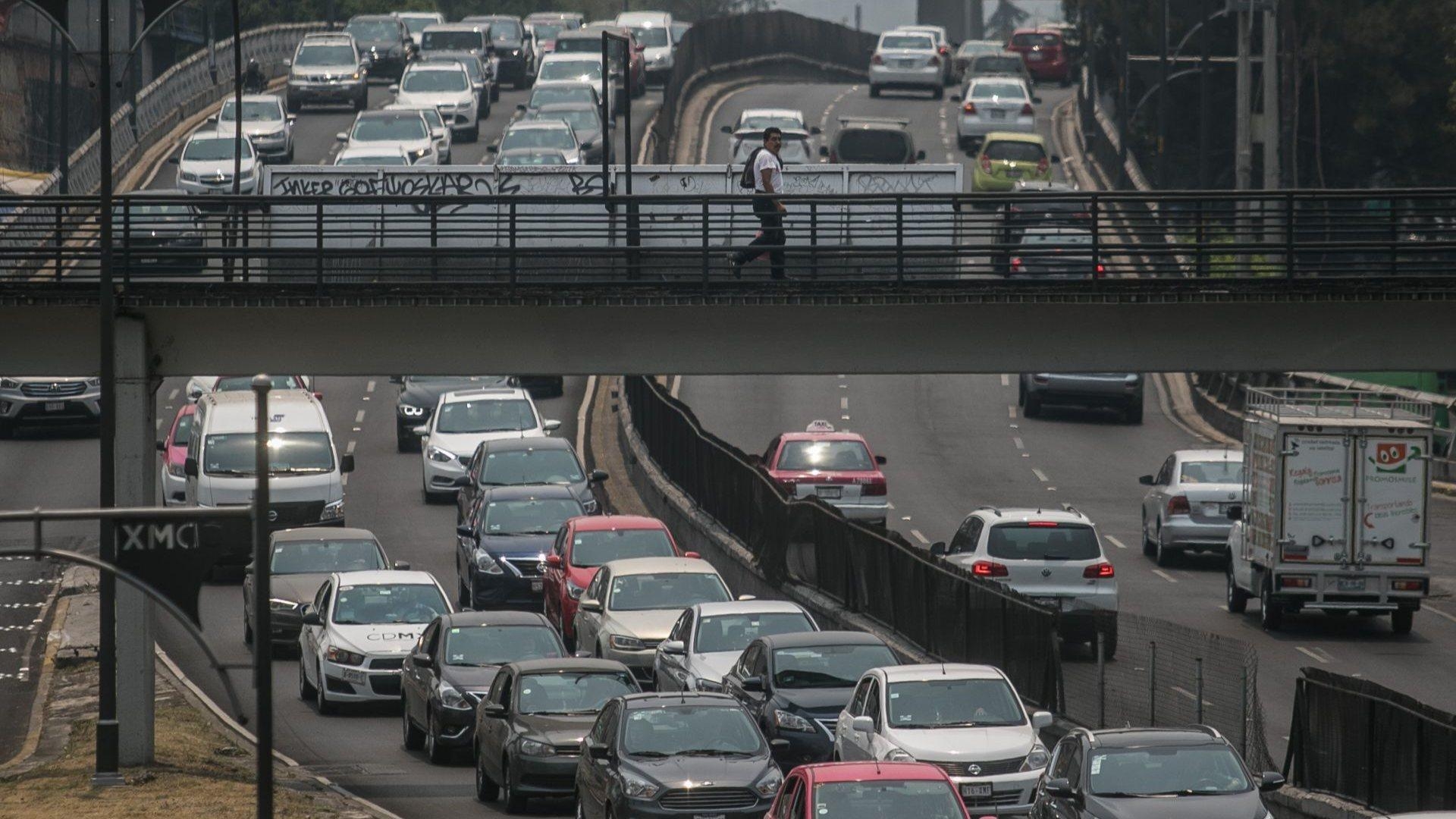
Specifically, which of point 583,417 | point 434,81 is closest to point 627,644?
point 583,417

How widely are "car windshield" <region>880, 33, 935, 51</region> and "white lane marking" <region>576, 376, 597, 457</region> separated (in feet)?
121

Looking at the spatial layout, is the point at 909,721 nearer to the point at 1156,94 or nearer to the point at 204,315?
the point at 204,315

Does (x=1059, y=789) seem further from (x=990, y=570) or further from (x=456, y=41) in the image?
(x=456, y=41)

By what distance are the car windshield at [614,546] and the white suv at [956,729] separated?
9375mm

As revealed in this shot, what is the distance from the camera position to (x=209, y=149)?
55.4 metres

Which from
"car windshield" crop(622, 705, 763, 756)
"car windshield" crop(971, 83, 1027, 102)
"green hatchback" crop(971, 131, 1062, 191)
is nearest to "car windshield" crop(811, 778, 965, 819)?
"car windshield" crop(622, 705, 763, 756)

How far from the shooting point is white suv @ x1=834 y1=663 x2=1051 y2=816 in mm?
17844

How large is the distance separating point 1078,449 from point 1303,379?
701 cm

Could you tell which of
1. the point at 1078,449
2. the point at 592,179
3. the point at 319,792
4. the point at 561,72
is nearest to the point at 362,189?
the point at 592,179

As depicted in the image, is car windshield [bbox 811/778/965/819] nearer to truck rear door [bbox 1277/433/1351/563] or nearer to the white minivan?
truck rear door [bbox 1277/433/1351/563]

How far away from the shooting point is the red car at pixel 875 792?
14.9 m

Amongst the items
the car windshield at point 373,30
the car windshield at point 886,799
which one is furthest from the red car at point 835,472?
the car windshield at point 373,30

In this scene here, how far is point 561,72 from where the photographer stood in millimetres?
75875

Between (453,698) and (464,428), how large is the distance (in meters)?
16.7
